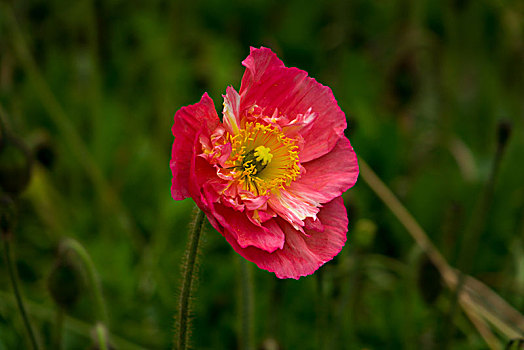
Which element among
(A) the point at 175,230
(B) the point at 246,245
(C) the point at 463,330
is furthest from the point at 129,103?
(B) the point at 246,245

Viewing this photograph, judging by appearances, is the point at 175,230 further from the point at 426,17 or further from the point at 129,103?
the point at 426,17

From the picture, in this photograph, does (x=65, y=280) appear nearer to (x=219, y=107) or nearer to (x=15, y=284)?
(x=15, y=284)

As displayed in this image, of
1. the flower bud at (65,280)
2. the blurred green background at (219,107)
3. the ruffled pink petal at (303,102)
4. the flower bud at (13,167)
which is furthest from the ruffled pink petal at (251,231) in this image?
the flower bud at (13,167)

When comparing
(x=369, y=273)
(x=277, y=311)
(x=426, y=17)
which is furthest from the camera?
(x=426, y=17)

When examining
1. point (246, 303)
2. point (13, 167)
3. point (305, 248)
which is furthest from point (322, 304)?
point (13, 167)

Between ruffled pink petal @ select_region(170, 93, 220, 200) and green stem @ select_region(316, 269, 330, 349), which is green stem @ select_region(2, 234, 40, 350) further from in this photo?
green stem @ select_region(316, 269, 330, 349)

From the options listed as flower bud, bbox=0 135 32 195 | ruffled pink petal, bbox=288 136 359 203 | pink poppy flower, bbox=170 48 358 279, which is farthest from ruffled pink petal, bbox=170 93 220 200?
flower bud, bbox=0 135 32 195
